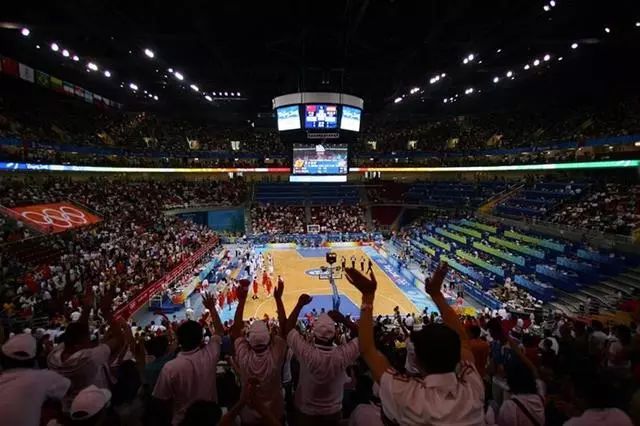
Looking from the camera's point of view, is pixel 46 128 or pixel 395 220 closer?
pixel 46 128

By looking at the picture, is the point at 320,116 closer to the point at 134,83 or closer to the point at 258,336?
the point at 134,83

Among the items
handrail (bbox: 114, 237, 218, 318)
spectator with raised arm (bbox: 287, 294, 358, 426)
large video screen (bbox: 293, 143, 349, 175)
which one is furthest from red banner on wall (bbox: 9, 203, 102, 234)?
spectator with raised arm (bbox: 287, 294, 358, 426)

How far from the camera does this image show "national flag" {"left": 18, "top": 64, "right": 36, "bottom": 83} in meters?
27.2

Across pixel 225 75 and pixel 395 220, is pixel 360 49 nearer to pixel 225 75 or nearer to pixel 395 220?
pixel 225 75

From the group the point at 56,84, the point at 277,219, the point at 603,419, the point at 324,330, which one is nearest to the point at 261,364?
the point at 324,330

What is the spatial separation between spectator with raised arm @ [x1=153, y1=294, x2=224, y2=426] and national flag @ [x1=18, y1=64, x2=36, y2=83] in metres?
31.6

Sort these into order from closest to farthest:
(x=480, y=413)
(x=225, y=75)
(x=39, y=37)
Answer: (x=480, y=413) → (x=39, y=37) → (x=225, y=75)

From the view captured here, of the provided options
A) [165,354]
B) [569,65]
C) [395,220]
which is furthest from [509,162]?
[165,354]

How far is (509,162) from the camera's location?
129 feet

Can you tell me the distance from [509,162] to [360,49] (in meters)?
23.5

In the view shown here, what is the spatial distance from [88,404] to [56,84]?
3709 cm

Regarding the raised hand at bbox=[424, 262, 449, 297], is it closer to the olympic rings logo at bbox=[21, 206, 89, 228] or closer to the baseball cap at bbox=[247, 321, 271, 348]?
the baseball cap at bbox=[247, 321, 271, 348]

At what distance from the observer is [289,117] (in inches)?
993

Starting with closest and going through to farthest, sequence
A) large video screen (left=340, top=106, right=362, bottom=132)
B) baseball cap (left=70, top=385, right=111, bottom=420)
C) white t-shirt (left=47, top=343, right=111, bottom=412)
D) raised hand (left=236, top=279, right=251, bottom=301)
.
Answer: baseball cap (left=70, top=385, right=111, bottom=420) < white t-shirt (left=47, top=343, right=111, bottom=412) < raised hand (left=236, top=279, right=251, bottom=301) < large video screen (left=340, top=106, right=362, bottom=132)
